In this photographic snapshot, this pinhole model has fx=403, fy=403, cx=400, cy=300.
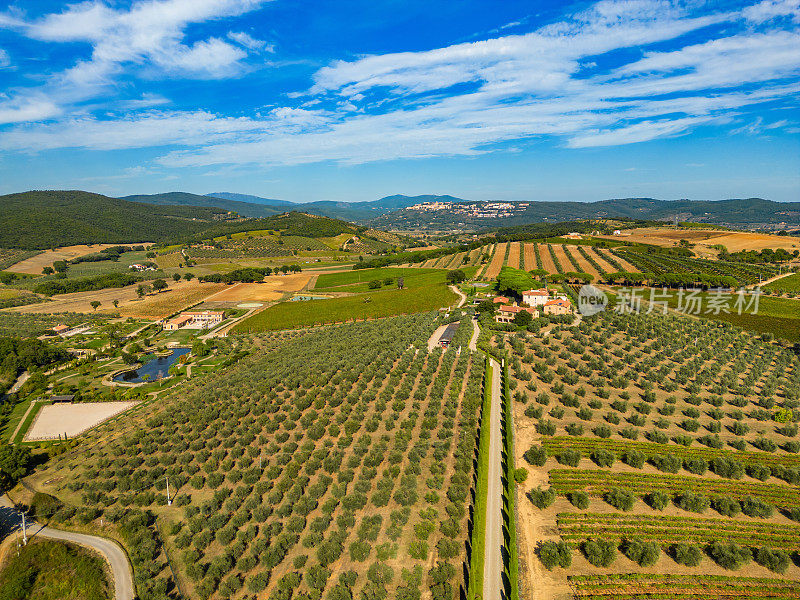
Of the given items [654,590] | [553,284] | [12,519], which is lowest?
[12,519]

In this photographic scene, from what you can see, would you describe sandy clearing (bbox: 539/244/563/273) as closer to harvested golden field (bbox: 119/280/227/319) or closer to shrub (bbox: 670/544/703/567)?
shrub (bbox: 670/544/703/567)

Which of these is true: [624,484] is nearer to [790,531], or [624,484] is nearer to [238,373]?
[790,531]

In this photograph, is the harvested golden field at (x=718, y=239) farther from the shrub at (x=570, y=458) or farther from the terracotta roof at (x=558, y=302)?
the shrub at (x=570, y=458)

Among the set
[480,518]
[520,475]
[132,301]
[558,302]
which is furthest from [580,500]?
[132,301]

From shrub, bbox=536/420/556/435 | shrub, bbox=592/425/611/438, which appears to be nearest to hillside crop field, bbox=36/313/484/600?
shrub, bbox=536/420/556/435

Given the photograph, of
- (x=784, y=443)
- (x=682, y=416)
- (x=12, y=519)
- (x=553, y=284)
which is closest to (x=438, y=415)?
(x=682, y=416)

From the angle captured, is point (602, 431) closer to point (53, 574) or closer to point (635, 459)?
point (635, 459)
